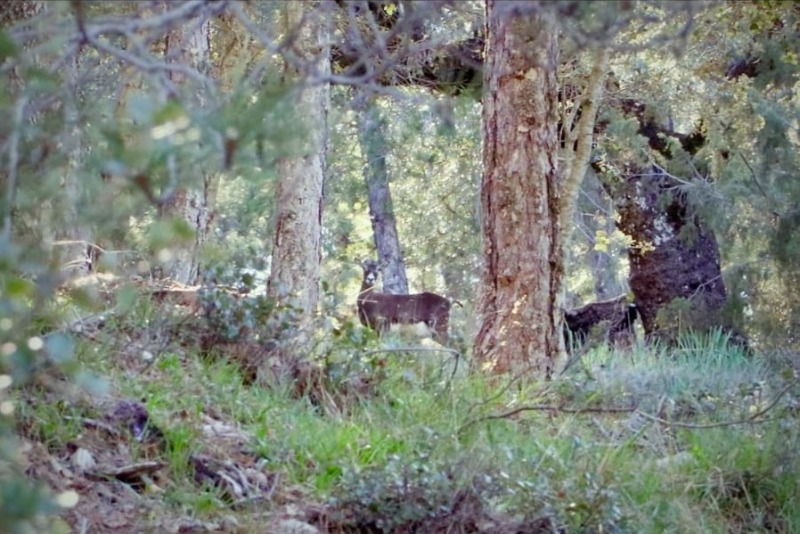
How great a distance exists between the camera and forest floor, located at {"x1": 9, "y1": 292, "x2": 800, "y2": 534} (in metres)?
4.20

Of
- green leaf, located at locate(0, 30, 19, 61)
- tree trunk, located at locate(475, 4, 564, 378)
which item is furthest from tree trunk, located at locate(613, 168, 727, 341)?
green leaf, located at locate(0, 30, 19, 61)

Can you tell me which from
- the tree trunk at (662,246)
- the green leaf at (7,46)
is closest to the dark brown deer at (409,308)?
the tree trunk at (662,246)

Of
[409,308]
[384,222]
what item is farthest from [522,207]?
[384,222]

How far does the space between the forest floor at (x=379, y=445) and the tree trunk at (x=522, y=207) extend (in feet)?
2.27

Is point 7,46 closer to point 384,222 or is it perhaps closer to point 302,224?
point 302,224

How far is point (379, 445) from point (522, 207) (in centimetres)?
267

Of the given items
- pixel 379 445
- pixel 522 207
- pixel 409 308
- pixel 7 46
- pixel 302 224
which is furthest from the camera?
pixel 409 308

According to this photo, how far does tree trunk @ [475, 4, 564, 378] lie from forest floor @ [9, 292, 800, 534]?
0.69 meters

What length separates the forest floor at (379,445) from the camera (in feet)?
13.8

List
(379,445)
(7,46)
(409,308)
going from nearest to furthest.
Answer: (7,46), (379,445), (409,308)

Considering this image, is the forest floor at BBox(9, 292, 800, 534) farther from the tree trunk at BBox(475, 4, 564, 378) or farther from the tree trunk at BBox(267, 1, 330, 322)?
the tree trunk at BBox(267, 1, 330, 322)

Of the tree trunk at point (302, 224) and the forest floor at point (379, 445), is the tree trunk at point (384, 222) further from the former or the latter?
the forest floor at point (379, 445)

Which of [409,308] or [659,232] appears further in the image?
[659,232]

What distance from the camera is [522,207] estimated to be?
280 inches
